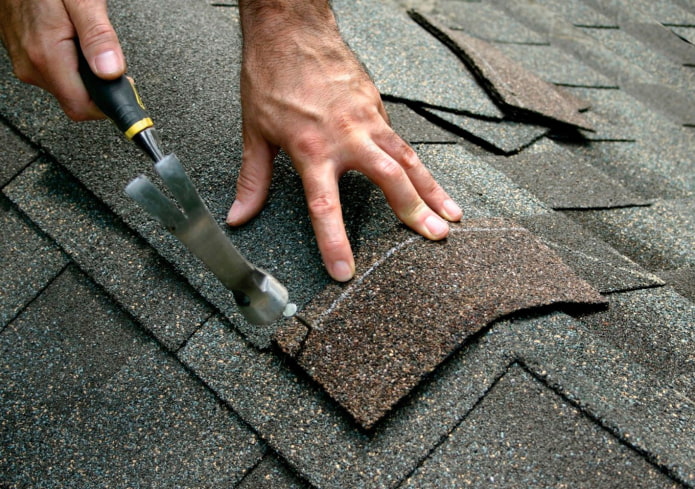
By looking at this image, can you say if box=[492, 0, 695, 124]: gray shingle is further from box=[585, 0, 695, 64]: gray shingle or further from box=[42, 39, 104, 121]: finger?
box=[42, 39, 104, 121]: finger

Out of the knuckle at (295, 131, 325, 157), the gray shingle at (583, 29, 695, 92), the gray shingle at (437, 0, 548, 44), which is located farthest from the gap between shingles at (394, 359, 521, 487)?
the gray shingle at (583, 29, 695, 92)

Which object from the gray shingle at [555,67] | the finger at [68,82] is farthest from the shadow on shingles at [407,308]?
the gray shingle at [555,67]

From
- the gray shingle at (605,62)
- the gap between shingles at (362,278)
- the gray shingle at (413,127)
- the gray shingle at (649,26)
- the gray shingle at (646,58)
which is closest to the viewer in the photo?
the gap between shingles at (362,278)

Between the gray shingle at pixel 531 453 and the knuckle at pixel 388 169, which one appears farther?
the knuckle at pixel 388 169

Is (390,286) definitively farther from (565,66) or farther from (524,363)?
(565,66)

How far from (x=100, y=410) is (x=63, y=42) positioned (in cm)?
75

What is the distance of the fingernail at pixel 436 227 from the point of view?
124 cm

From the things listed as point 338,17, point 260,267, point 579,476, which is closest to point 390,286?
point 260,267

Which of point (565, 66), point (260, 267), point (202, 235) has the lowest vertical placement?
point (565, 66)

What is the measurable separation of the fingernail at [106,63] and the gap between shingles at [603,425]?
3.22 ft

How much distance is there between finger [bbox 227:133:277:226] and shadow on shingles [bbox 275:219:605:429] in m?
0.28

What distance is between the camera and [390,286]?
1152mm

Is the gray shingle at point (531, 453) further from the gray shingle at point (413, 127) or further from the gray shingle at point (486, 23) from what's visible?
the gray shingle at point (486, 23)

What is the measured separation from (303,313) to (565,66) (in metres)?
2.20
